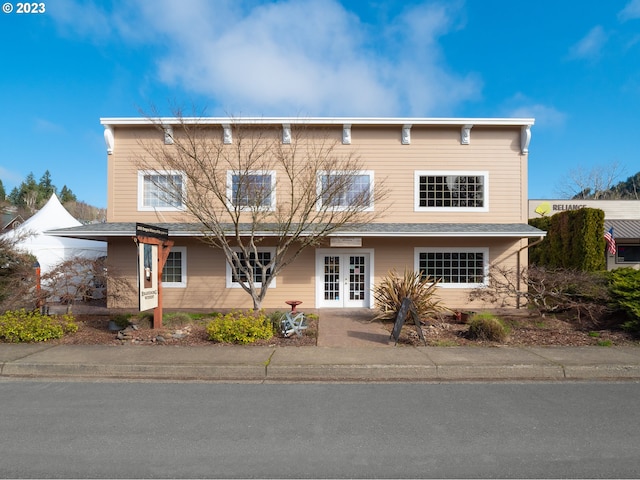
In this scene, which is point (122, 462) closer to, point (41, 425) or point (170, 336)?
point (41, 425)

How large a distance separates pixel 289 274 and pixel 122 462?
9.50 meters

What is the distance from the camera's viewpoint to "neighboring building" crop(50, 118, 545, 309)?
1288 centimetres

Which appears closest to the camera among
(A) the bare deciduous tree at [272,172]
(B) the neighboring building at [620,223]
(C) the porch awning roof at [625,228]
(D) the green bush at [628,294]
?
(D) the green bush at [628,294]

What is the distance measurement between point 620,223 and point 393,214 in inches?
754

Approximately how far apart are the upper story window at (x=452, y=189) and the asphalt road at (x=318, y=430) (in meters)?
8.03

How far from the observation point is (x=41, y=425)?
4305mm

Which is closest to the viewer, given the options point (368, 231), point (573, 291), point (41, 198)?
point (573, 291)

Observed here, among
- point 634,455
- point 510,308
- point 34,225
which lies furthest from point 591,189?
point 34,225

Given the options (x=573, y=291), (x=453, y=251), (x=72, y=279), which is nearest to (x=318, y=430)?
(x=573, y=291)

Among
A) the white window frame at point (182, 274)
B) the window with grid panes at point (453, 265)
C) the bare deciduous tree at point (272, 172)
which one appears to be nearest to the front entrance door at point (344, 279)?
the bare deciduous tree at point (272, 172)

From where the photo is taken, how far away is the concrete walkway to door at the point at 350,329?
318 inches

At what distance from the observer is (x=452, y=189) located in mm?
13055

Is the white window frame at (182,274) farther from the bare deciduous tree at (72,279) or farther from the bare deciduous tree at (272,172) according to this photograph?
the bare deciduous tree at (72,279)

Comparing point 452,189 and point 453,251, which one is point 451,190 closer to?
point 452,189
